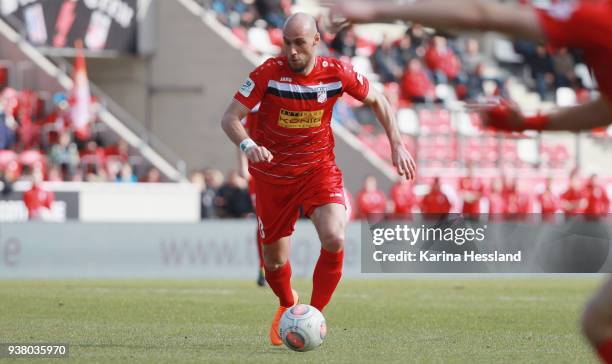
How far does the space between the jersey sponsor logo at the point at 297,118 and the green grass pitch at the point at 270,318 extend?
1705 millimetres

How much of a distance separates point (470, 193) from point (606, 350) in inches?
877

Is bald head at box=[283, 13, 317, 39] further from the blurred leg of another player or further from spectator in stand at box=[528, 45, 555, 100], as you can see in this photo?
spectator in stand at box=[528, 45, 555, 100]

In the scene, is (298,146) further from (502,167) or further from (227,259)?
(502,167)

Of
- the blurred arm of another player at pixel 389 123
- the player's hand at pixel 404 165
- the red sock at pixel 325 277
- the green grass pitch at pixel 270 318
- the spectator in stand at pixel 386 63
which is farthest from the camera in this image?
the spectator in stand at pixel 386 63

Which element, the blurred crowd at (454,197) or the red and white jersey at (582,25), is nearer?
the red and white jersey at (582,25)

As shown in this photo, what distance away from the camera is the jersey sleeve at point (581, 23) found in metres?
5.48

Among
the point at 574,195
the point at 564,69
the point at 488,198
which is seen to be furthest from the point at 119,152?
the point at 564,69

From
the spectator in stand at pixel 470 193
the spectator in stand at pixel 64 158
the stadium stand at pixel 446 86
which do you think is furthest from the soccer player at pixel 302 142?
the stadium stand at pixel 446 86

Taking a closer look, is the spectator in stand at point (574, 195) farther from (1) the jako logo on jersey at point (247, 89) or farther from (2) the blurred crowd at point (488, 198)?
(1) the jako logo on jersey at point (247, 89)

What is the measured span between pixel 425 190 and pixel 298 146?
19.0 metres

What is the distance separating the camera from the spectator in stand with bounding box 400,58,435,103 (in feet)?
104

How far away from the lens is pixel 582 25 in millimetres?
5516

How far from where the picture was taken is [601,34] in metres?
5.52

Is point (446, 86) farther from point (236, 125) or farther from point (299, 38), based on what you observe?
point (299, 38)
